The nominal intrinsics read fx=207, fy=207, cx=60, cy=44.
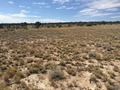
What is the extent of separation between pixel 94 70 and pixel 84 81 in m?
1.99

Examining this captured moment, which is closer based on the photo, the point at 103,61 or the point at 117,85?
the point at 117,85

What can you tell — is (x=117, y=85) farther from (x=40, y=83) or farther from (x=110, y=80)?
(x=40, y=83)

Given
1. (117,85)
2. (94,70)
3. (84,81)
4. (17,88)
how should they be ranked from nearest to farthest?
(17,88), (117,85), (84,81), (94,70)

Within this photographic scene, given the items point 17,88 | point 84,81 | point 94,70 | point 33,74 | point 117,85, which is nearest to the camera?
point 17,88

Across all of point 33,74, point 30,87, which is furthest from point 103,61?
point 30,87

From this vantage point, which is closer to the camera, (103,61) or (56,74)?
(56,74)

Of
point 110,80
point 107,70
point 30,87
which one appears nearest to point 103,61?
point 107,70

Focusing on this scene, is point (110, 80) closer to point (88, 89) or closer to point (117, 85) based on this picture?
point (117, 85)

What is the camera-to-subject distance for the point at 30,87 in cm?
936

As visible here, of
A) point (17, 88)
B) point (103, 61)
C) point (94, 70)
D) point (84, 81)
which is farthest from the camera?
point (103, 61)

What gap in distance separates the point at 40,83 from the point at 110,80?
3611mm

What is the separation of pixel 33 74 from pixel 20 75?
2.74ft

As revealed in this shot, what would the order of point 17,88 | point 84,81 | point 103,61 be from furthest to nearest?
point 103,61, point 84,81, point 17,88

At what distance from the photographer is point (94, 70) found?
1244cm
